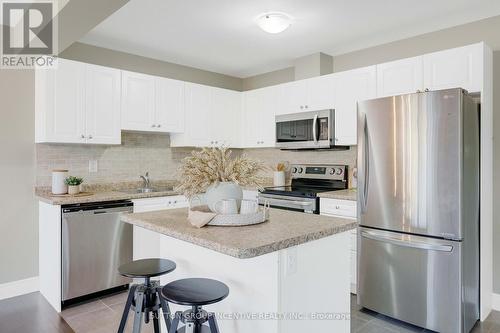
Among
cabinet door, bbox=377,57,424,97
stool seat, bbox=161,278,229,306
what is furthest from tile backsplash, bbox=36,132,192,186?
cabinet door, bbox=377,57,424,97

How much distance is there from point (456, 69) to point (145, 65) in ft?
11.0

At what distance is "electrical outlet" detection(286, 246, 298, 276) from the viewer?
1531 mm

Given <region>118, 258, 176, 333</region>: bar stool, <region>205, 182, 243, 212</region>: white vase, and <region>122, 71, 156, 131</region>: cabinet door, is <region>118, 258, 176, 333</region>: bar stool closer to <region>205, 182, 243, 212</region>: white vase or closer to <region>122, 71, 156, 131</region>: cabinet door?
<region>205, 182, 243, 212</region>: white vase

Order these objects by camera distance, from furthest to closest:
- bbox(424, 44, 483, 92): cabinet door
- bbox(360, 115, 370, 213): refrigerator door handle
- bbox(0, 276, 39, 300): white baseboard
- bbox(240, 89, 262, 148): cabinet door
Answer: bbox(240, 89, 262, 148): cabinet door → bbox(0, 276, 39, 300): white baseboard → bbox(360, 115, 370, 213): refrigerator door handle → bbox(424, 44, 483, 92): cabinet door

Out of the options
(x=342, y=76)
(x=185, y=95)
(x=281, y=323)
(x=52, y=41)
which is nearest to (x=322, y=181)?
(x=342, y=76)

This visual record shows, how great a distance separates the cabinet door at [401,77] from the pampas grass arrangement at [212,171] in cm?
200

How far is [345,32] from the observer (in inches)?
133

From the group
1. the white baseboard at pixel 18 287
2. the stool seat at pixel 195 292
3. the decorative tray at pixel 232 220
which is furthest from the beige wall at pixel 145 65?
the stool seat at pixel 195 292

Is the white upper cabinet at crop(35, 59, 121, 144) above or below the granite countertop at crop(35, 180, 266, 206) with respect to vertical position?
above

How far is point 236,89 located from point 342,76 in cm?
207

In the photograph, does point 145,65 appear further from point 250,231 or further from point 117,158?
point 250,231

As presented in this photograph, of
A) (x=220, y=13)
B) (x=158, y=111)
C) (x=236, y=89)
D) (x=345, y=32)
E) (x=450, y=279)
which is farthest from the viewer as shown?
(x=236, y=89)

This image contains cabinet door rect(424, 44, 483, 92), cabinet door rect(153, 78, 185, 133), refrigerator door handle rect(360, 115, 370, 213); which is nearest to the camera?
cabinet door rect(424, 44, 483, 92)

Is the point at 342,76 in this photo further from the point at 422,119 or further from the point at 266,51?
the point at 422,119
